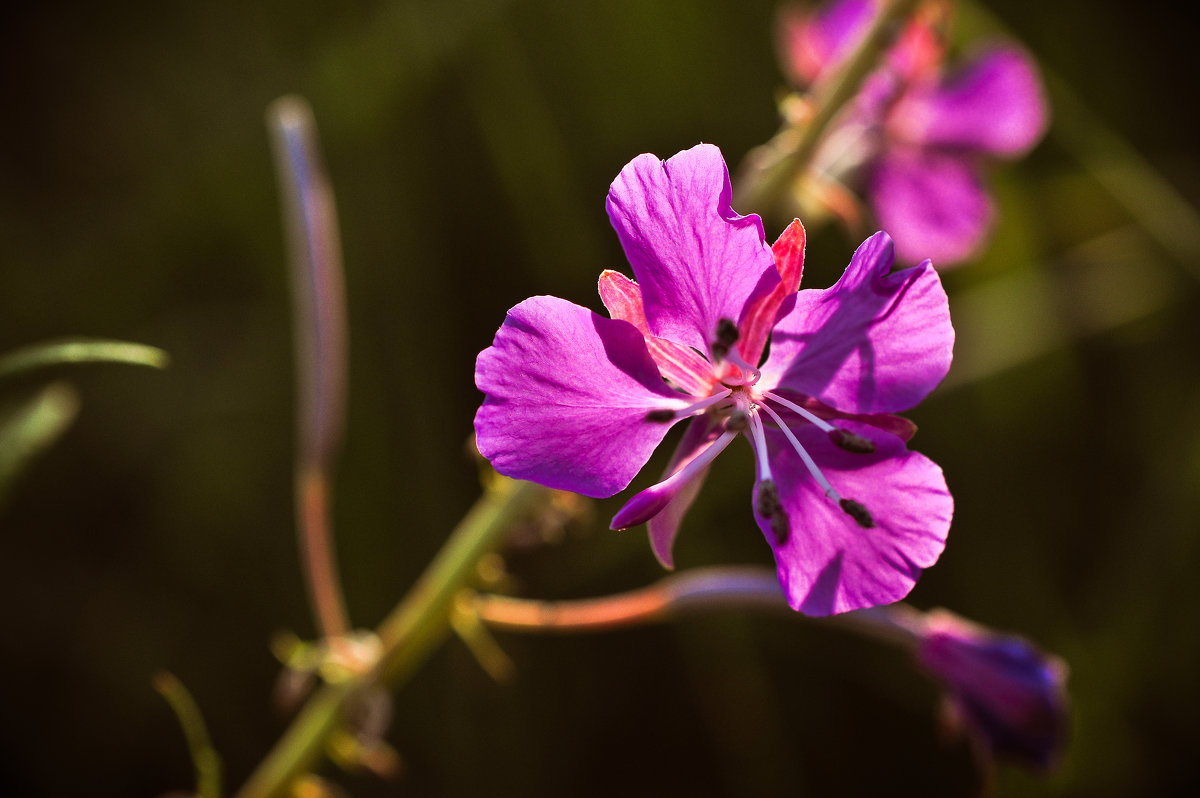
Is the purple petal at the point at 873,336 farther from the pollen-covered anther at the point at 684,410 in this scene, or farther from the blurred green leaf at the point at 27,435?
the blurred green leaf at the point at 27,435

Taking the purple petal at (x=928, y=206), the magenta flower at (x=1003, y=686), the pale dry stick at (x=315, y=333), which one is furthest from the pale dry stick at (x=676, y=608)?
the purple petal at (x=928, y=206)

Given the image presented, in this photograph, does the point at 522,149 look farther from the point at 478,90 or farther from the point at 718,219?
the point at 718,219

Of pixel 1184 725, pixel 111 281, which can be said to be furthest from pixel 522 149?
pixel 1184 725

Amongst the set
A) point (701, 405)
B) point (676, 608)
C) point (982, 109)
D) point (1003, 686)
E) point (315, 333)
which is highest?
point (982, 109)

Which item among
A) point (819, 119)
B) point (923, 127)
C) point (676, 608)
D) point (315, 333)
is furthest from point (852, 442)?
point (923, 127)

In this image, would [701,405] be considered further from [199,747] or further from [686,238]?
[199,747]
